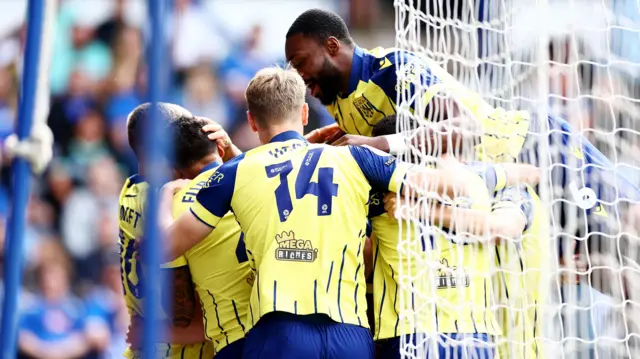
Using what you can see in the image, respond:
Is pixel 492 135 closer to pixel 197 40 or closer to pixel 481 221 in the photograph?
pixel 481 221

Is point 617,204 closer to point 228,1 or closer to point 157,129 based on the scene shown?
point 157,129

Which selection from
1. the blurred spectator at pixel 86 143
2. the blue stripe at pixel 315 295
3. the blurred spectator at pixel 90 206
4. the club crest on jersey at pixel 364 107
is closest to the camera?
the blue stripe at pixel 315 295

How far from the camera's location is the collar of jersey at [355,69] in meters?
4.43

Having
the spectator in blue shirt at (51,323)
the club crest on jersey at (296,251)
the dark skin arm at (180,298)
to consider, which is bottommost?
the spectator in blue shirt at (51,323)

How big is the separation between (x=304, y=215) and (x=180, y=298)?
3.26 ft

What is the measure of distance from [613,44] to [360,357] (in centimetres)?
187

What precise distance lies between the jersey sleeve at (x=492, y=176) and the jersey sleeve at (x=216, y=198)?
943 mm

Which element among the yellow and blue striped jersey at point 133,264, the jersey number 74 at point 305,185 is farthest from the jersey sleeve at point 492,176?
the yellow and blue striped jersey at point 133,264

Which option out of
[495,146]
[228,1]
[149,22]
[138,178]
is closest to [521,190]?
[495,146]

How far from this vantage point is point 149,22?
78.9 inches

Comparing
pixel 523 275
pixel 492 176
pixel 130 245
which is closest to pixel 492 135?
pixel 492 176

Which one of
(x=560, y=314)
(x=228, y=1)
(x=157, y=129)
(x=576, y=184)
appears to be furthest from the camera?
(x=228, y=1)

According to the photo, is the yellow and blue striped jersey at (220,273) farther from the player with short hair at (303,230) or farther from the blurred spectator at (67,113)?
the blurred spectator at (67,113)

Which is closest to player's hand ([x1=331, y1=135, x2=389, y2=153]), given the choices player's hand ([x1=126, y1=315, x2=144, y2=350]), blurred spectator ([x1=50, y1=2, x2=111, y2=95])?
player's hand ([x1=126, y1=315, x2=144, y2=350])
